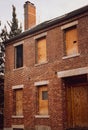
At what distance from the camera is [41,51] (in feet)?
66.0

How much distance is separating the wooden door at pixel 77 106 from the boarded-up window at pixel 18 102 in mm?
Answer: 4711

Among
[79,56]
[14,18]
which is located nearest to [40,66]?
[79,56]

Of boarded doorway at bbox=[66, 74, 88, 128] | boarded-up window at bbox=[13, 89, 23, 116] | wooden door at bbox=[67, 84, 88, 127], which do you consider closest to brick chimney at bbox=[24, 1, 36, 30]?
boarded-up window at bbox=[13, 89, 23, 116]

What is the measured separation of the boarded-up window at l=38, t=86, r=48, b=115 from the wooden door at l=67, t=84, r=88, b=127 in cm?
180

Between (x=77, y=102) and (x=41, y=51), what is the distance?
15.2 ft

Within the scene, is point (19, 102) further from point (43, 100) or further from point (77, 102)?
point (77, 102)

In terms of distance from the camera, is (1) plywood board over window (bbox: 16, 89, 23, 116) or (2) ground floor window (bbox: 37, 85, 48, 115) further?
(1) plywood board over window (bbox: 16, 89, 23, 116)

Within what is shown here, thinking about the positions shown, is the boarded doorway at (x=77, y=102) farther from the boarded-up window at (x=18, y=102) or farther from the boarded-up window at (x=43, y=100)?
the boarded-up window at (x=18, y=102)

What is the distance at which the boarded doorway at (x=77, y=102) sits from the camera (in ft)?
56.4

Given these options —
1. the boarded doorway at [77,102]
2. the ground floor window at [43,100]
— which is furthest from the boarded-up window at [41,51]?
the boarded doorway at [77,102]

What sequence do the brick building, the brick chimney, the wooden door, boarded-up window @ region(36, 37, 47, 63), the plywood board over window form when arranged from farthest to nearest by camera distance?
the brick chimney
the plywood board over window
boarded-up window @ region(36, 37, 47, 63)
the brick building
the wooden door

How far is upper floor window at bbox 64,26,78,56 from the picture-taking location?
1769 centimetres

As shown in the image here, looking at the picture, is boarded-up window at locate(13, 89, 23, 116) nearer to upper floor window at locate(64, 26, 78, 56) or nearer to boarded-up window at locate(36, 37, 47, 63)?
boarded-up window at locate(36, 37, 47, 63)

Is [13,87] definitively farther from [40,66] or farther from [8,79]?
[40,66]
